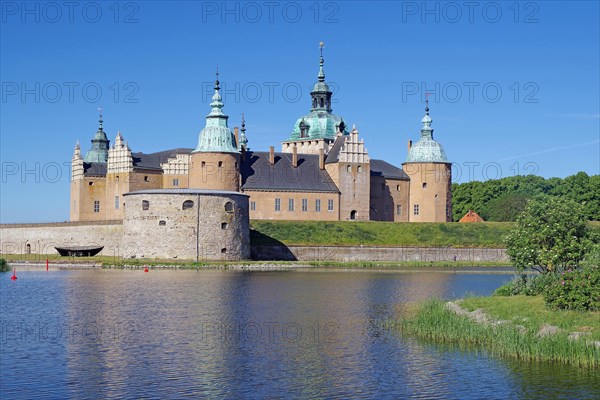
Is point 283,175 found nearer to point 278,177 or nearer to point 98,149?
point 278,177

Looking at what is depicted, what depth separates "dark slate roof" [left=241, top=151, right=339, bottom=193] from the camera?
6931cm

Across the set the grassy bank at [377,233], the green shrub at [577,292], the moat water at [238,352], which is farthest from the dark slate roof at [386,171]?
the green shrub at [577,292]

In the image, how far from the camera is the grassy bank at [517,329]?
18.8 meters

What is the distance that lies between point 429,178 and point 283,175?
12.1 meters

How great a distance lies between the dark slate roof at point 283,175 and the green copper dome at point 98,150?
12.9m

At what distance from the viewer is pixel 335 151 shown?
73312mm

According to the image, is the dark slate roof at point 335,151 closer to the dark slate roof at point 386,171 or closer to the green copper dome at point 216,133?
the dark slate roof at point 386,171

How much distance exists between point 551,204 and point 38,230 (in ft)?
144

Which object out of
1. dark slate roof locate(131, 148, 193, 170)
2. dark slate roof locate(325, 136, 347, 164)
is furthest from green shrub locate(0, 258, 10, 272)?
dark slate roof locate(325, 136, 347, 164)

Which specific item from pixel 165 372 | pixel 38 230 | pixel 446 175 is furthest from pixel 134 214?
pixel 165 372

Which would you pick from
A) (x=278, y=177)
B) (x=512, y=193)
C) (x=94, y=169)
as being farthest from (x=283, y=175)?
(x=512, y=193)

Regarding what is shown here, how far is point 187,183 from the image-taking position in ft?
232

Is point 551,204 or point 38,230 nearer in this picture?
point 551,204

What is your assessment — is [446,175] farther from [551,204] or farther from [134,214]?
[551,204]
